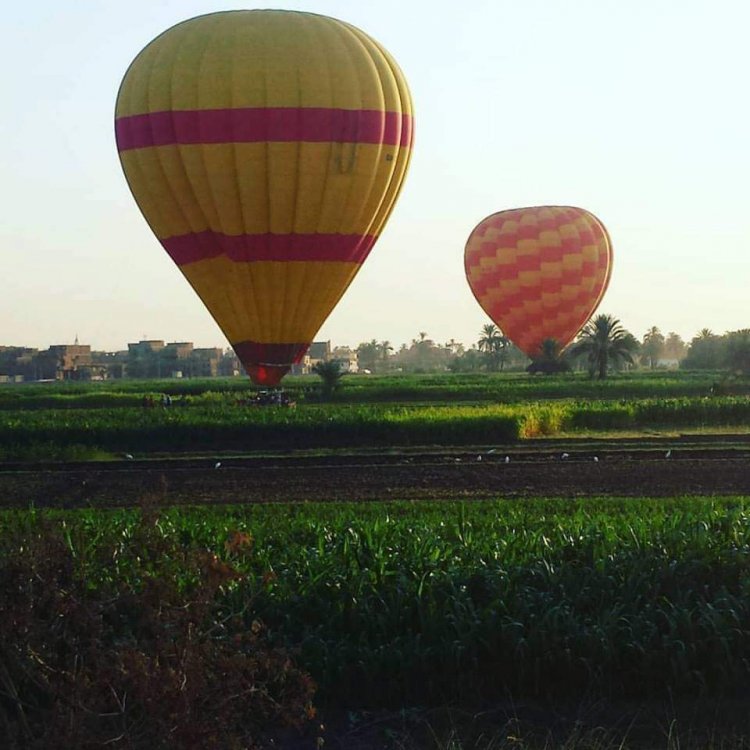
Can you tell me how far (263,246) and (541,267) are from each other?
32525 mm

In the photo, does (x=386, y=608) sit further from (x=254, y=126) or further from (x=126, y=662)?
(x=254, y=126)

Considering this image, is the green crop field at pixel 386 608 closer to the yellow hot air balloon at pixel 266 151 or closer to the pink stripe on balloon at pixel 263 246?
the yellow hot air balloon at pixel 266 151

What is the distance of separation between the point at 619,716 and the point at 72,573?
205 inches

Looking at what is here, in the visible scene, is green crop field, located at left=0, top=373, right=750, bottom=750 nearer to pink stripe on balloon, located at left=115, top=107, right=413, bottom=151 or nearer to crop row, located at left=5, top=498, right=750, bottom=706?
crop row, located at left=5, top=498, right=750, bottom=706

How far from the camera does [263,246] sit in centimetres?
3781

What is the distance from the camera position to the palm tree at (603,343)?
→ 7819 centimetres

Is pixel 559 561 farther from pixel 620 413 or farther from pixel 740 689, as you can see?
pixel 620 413

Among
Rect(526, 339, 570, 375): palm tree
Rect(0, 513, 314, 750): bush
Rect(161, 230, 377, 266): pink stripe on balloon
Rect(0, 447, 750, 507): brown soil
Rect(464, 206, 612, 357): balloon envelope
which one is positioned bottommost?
Rect(0, 447, 750, 507): brown soil

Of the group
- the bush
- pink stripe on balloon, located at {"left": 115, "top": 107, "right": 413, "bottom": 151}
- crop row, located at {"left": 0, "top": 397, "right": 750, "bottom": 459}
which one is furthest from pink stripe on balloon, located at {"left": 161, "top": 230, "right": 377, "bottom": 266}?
the bush

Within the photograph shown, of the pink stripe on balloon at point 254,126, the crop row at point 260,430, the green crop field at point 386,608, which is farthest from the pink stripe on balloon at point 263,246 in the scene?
the green crop field at point 386,608

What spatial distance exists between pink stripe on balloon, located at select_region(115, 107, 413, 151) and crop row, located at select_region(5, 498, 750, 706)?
77.2 ft

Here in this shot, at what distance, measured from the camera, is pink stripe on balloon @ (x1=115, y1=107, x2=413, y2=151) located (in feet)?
117

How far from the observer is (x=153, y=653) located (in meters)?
7.67

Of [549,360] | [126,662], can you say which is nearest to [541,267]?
[549,360]
